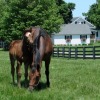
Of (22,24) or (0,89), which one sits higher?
(22,24)

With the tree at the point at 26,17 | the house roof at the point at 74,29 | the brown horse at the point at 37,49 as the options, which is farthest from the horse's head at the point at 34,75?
the house roof at the point at 74,29

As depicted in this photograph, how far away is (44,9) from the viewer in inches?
2041

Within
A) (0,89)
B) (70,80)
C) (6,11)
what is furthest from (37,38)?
(6,11)

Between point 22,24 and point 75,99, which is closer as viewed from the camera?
point 75,99

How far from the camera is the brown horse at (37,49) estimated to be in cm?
916

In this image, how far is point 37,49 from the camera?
966cm

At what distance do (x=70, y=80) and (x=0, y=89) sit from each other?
10.9 feet

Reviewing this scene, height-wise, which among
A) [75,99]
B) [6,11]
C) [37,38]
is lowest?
[75,99]

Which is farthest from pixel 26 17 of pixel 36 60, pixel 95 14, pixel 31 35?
pixel 36 60

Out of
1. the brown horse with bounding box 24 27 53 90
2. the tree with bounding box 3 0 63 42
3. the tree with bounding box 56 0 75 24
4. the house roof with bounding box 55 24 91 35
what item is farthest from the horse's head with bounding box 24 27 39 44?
the tree with bounding box 56 0 75 24

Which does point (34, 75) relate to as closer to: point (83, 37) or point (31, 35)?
point (31, 35)

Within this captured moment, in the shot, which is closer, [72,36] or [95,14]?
[72,36]

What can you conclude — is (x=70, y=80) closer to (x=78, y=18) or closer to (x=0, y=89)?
(x=0, y=89)

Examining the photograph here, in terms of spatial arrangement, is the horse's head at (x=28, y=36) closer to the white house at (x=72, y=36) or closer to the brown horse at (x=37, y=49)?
the brown horse at (x=37, y=49)
